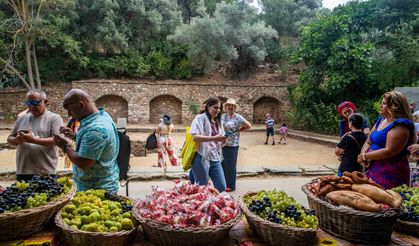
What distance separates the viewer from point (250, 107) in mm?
20875

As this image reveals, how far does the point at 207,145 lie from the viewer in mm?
3572

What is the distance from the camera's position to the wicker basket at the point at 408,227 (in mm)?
1954

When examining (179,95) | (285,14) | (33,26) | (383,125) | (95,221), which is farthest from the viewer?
(285,14)

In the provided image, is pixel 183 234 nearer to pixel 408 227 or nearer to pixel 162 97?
pixel 408 227

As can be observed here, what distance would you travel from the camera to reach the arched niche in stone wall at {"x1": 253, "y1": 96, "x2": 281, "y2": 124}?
21466 millimetres

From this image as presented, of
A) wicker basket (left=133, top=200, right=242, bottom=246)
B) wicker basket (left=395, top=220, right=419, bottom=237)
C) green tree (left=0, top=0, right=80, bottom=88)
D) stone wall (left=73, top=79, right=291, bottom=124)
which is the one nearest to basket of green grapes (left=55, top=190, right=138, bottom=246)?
wicker basket (left=133, top=200, right=242, bottom=246)

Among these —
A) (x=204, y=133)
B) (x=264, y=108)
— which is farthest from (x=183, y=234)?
(x=264, y=108)

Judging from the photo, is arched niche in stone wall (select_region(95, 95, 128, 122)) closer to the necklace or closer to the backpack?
the backpack

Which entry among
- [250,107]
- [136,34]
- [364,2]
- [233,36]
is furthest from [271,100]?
[136,34]

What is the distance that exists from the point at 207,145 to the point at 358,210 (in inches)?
77.1

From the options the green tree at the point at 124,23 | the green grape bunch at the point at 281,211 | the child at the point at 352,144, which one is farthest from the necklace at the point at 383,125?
the green tree at the point at 124,23

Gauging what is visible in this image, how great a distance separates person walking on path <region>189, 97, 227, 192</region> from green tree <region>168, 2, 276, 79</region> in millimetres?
17297

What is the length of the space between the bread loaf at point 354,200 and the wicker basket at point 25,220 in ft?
5.84

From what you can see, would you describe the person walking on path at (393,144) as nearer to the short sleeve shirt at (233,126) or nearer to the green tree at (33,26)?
the short sleeve shirt at (233,126)
